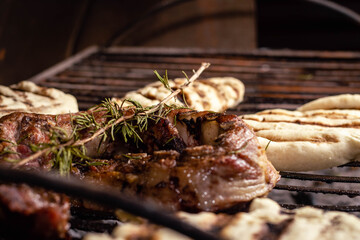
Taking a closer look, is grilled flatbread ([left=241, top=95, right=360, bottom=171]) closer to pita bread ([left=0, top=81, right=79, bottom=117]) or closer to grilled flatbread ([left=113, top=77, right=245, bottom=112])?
grilled flatbread ([left=113, top=77, right=245, bottom=112])

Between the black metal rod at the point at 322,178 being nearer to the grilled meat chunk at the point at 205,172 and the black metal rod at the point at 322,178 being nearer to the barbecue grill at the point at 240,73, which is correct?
the grilled meat chunk at the point at 205,172

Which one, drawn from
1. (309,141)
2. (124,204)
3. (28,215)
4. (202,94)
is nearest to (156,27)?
(202,94)

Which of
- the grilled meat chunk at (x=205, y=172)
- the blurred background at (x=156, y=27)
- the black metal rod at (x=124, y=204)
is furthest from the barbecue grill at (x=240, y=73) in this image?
the black metal rod at (x=124, y=204)

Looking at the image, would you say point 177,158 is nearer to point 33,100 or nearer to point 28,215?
point 28,215

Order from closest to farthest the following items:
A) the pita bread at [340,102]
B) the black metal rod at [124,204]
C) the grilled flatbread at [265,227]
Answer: the black metal rod at [124,204] → the grilled flatbread at [265,227] → the pita bread at [340,102]

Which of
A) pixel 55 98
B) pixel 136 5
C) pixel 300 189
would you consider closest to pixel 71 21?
pixel 136 5
